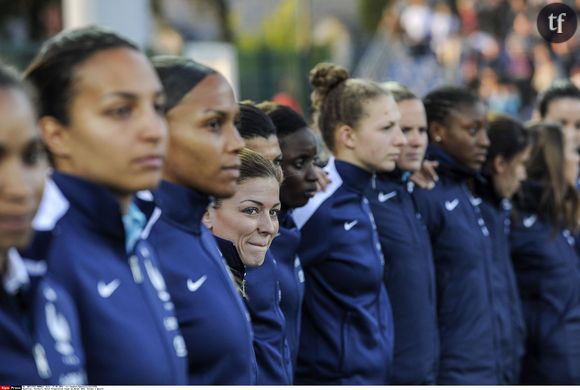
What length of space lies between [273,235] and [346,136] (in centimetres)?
131

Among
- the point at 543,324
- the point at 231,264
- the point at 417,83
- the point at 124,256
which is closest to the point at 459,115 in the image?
the point at 543,324

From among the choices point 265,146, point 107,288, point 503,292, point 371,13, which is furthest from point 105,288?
point 371,13

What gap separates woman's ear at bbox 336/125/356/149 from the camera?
560 centimetres

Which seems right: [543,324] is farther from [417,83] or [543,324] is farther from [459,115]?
[417,83]

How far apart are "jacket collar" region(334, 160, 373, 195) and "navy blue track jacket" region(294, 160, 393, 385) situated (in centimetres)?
10

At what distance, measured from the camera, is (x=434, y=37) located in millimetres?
16047

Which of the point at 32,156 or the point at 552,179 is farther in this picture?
the point at 552,179

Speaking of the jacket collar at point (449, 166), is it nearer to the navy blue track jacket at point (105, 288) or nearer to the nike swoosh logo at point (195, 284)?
the nike swoosh logo at point (195, 284)

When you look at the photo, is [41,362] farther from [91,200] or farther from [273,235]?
[273,235]

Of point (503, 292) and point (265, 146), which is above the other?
point (265, 146)

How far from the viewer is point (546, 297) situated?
7.05m

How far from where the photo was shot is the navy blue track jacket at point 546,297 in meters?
7.02

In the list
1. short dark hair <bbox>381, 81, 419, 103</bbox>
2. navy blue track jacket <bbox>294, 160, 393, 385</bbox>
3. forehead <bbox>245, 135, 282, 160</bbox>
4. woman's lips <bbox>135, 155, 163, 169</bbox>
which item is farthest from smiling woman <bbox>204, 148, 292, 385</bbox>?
short dark hair <bbox>381, 81, 419, 103</bbox>

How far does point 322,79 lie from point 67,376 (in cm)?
346
